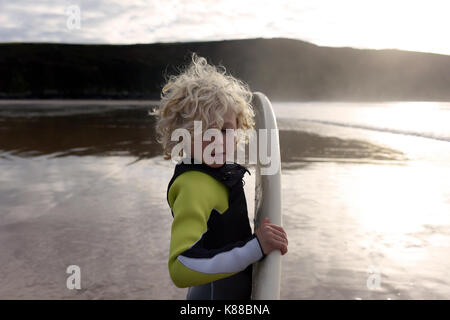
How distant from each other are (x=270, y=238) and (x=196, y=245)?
0.73 ft

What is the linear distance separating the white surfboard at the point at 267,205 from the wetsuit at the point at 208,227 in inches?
2.1

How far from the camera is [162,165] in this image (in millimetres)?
8875

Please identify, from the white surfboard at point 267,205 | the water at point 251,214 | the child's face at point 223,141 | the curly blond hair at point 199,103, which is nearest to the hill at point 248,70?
the water at point 251,214

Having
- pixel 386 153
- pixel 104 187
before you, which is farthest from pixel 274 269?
pixel 386 153

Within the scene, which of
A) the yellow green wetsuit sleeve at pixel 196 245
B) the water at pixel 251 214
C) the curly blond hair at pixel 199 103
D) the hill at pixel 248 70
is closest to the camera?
the yellow green wetsuit sleeve at pixel 196 245

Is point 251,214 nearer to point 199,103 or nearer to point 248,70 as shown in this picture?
point 199,103

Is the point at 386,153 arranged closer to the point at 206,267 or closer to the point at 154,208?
the point at 154,208

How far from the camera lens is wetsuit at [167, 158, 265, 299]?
1.27 meters

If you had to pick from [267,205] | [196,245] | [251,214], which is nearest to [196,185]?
[196,245]

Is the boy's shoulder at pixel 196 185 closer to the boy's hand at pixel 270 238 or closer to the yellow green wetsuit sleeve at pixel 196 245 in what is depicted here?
the yellow green wetsuit sleeve at pixel 196 245

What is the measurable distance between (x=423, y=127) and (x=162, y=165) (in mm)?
12576

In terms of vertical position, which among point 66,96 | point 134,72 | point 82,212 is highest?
point 134,72

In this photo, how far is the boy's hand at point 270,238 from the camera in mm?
1338

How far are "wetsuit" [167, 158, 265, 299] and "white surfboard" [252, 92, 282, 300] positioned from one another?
52 millimetres
